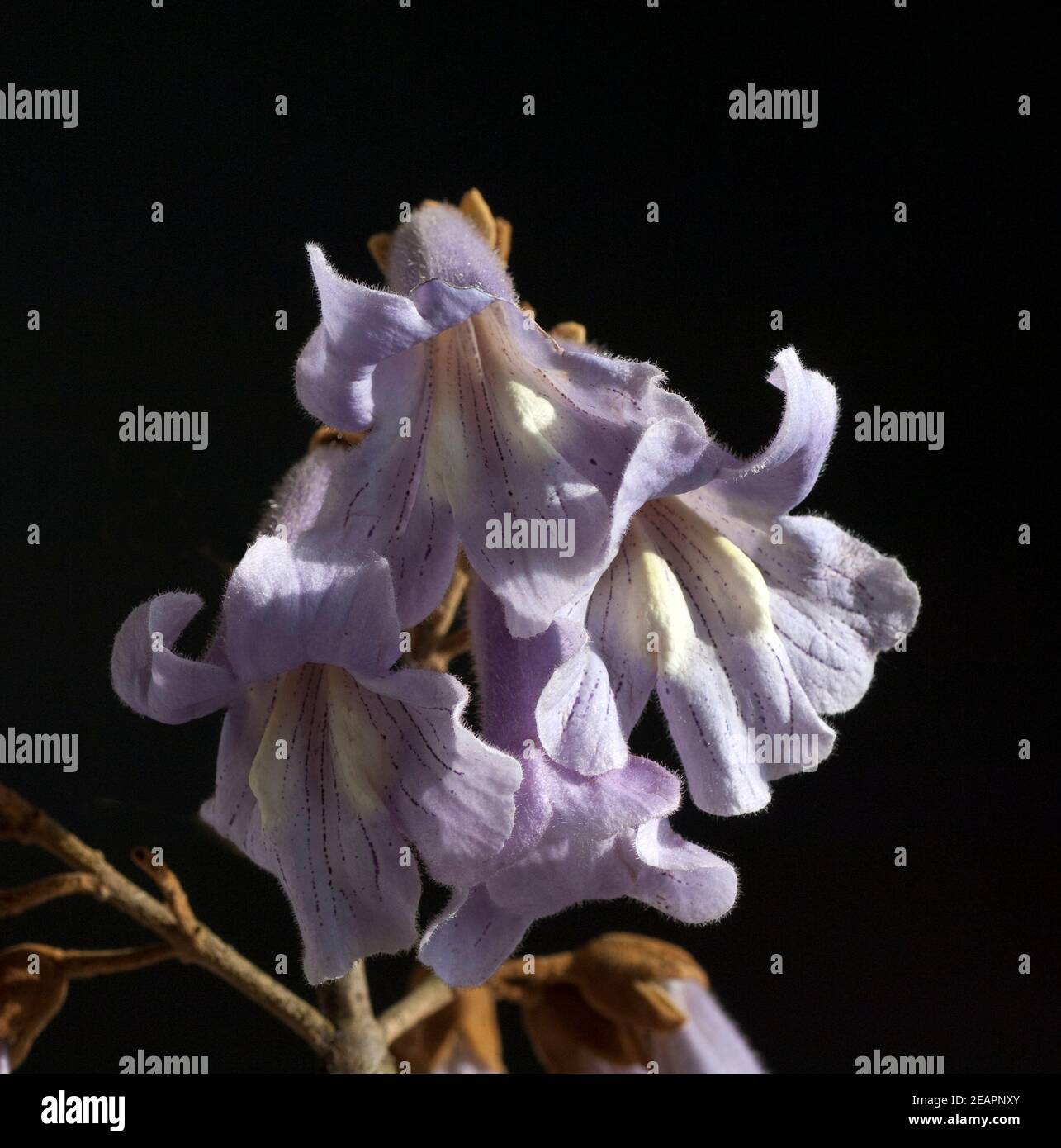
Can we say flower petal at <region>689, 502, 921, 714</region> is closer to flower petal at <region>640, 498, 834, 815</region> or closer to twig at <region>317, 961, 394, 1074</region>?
flower petal at <region>640, 498, 834, 815</region>

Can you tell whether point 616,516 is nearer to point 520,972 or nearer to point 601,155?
point 520,972

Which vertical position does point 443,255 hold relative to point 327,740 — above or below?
above

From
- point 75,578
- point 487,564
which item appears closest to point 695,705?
point 487,564

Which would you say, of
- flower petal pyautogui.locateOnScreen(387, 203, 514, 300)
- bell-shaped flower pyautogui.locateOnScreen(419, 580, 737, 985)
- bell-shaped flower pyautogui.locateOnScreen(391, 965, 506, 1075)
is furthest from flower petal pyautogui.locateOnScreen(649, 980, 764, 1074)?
flower petal pyautogui.locateOnScreen(387, 203, 514, 300)

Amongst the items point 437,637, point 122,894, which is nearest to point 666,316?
point 437,637

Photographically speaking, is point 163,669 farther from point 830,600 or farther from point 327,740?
point 830,600

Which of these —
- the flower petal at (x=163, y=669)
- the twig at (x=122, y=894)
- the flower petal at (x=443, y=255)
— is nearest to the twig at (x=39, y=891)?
the twig at (x=122, y=894)
